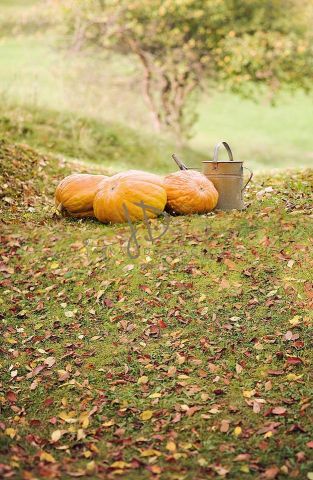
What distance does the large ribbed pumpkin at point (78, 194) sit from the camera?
7.47 m

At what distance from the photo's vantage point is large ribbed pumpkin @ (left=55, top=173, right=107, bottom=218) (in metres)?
7.47

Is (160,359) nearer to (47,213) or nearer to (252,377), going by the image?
(252,377)

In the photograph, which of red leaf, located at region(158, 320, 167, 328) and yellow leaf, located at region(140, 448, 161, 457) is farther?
red leaf, located at region(158, 320, 167, 328)

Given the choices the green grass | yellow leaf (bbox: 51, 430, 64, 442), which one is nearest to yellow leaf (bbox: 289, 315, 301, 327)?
yellow leaf (bbox: 51, 430, 64, 442)

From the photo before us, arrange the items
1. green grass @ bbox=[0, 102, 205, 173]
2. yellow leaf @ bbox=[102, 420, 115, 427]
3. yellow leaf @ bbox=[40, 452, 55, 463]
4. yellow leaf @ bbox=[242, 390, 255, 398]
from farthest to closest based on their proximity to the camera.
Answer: green grass @ bbox=[0, 102, 205, 173], yellow leaf @ bbox=[242, 390, 255, 398], yellow leaf @ bbox=[102, 420, 115, 427], yellow leaf @ bbox=[40, 452, 55, 463]

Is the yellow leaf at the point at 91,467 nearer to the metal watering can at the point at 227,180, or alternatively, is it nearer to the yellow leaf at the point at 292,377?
the yellow leaf at the point at 292,377

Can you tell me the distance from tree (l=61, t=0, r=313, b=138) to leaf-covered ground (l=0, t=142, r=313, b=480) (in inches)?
423

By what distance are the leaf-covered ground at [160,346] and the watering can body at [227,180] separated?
214mm

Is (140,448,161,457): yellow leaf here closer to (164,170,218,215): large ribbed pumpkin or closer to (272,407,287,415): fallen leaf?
(272,407,287,415): fallen leaf

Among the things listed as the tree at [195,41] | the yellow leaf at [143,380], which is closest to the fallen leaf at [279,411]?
the yellow leaf at [143,380]

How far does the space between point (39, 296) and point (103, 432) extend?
2.20 metres

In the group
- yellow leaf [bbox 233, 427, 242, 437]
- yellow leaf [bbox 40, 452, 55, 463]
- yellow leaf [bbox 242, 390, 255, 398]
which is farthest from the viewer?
yellow leaf [bbox 242, 390, 255, 398]

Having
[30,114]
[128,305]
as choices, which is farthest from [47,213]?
[30,114]

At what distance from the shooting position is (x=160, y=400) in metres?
4.70
